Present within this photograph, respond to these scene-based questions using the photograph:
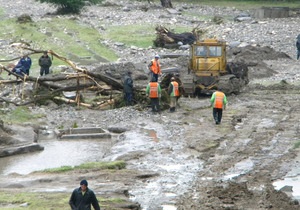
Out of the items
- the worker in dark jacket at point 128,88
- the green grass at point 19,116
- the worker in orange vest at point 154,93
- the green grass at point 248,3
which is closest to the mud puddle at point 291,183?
the worker in orange vest at point 154,93

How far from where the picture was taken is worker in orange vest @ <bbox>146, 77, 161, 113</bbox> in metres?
32.8

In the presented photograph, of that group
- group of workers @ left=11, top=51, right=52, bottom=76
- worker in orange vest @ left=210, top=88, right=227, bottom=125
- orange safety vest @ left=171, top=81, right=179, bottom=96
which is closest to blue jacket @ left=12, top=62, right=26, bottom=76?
group of workers @ left=11, top=51, right=52, bottom=76

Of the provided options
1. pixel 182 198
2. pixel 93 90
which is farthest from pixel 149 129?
pixel 182 198

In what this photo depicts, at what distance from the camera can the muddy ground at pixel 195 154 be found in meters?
21.0

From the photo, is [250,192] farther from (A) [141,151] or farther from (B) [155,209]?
(A) [141,151]

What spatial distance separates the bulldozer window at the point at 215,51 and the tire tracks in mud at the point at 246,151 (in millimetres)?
2018

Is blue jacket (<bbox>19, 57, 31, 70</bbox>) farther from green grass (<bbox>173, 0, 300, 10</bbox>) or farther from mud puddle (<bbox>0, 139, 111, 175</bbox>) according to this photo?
green grass (<bbox>173, 0, 300, 10</bbox>)

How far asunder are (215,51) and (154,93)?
6011 mm

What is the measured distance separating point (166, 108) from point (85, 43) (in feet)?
78.6

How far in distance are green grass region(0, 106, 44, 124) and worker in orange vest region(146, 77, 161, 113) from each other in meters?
4.05

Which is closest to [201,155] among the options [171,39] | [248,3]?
[171,39]

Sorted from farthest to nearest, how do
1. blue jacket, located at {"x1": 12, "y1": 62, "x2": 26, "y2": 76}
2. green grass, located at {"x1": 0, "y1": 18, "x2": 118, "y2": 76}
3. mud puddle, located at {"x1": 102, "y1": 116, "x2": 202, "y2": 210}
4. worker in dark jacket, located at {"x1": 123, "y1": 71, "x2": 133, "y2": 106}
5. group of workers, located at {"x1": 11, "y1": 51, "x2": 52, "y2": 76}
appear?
green grass, located at {"x1": 0, "y1": 18, "x2": 118, "y2": 76}, group of workers, located at {"x1": 11, "y1": 51, "x2": 52, "y2": 76}, blue jacket, located at {"x1": 12, "y1": 62, "x2": 26, "y2": 76}, worker in dark jacket, located at {"x1": 123, "y1": 71, "x2": 133, "y2": 106}, mud puddle, located at {"x1": 102, "y1": 116, "x2": 202, "y2": 210}

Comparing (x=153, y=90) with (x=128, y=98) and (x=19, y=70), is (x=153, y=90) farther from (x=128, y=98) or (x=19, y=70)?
(x=19, y=70)

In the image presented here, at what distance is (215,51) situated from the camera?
37.9 meters
